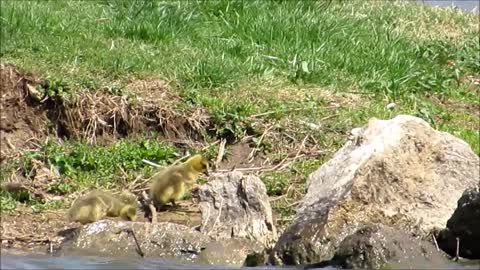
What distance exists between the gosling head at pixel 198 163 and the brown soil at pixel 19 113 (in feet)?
3.95

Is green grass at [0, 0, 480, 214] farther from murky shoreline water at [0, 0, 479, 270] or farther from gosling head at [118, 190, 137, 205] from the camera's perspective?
murky shoreline water at [0, 0, 479, 270]

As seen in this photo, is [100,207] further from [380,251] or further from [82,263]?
[380,251]

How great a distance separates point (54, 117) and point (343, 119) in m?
2.29

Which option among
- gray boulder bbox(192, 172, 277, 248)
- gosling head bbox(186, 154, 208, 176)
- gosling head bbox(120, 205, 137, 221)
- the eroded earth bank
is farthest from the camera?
gosling head bbox(186, 154, 208, 176)

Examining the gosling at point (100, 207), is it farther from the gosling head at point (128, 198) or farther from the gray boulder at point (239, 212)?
the gray boulder at point (239, 212)

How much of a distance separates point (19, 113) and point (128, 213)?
1.53m

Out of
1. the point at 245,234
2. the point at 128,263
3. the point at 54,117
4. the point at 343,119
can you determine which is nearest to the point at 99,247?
the point at 128,263

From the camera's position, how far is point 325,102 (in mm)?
10516

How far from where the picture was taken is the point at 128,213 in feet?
27.4

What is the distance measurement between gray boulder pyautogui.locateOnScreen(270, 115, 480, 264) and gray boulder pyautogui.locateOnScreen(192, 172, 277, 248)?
213 millimetres

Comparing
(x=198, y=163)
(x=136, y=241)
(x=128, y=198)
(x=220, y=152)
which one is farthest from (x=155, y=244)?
(x=220, y=152)

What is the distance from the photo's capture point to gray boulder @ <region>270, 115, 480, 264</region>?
7730mm

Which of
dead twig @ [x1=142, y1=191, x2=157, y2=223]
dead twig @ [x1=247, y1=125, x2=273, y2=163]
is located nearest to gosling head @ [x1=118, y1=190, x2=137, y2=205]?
dead twig @ [x1=142, y1=191, x2=157, y2=223]

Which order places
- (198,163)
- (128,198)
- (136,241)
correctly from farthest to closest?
(198,163)
(128,198)
(136,241)
